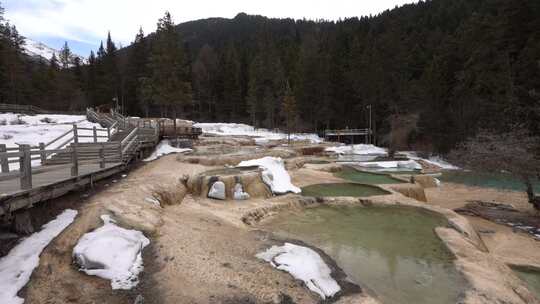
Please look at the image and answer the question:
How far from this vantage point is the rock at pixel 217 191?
16031 mm

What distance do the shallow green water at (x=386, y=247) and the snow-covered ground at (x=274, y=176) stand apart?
9.02 ft

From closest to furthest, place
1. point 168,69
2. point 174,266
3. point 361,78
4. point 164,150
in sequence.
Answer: point 174,266 < point 164,150 < point 168,69 < point 361,78

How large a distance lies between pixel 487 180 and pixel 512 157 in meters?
10.9

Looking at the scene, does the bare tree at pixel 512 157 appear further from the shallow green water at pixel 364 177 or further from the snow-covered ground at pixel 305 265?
the snow-covered ground at pixel 305 265

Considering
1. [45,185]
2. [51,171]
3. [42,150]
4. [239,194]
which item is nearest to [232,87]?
[239,194]

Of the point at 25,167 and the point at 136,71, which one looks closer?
A: the point at 25,167

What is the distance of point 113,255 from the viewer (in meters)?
7.38

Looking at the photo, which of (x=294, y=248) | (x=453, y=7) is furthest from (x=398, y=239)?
(x=453, y=7)

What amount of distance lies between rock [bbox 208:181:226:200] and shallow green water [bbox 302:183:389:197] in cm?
439

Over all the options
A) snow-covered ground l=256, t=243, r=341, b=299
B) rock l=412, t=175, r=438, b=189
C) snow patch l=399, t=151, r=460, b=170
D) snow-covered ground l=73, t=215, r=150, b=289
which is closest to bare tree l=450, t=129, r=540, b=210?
rock l=412, t=175, r=438, b=189

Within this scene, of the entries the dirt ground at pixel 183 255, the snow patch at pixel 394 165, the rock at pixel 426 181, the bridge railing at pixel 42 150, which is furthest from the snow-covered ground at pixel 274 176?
the snow patch at pixel 394 165

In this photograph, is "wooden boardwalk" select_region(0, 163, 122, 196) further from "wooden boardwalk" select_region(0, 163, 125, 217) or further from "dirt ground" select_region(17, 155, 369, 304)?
"dirt ground" select_region(17, 155, 369, 304)

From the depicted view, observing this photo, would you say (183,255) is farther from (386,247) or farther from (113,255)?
(386,247)

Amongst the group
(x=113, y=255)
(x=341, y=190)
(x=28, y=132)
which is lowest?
(x=341, y=190)
